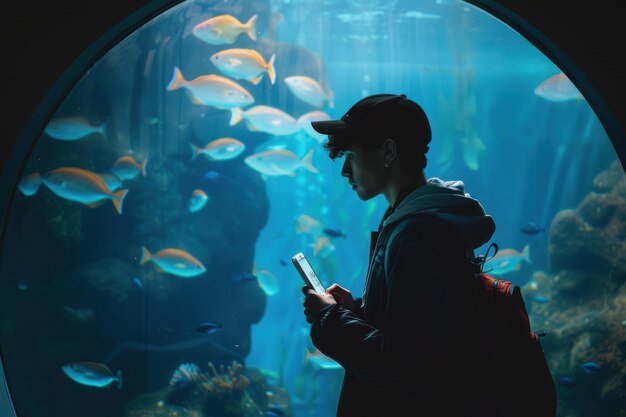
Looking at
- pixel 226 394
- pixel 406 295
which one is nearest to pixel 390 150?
pixel 406 295

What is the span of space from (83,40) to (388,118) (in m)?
1.54

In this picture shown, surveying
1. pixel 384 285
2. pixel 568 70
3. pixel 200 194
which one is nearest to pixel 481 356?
pixel 384 285

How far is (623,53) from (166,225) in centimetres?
852

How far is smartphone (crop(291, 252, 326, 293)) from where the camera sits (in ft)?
5.86

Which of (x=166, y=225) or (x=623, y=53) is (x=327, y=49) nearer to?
(x=166, y=225)

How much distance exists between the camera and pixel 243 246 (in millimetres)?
10203

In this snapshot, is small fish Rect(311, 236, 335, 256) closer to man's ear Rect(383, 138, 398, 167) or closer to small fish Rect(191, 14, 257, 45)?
small fish Rect(191, 14, 257, 45)

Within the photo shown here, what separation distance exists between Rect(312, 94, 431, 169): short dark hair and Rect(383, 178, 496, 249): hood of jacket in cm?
17

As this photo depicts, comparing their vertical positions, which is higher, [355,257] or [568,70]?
[568,70]

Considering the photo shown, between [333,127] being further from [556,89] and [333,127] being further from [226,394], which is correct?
[556,89]

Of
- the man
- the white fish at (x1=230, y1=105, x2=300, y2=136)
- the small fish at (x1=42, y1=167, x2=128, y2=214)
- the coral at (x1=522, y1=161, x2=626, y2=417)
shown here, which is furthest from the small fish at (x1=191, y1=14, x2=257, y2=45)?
the coral at (x1=522, y1=161, x2=626, y2=417)

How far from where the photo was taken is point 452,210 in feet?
4.97

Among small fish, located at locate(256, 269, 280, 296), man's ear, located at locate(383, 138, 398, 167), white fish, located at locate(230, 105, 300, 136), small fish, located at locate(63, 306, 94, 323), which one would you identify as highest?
white fish, located at locate(230, 105, 300, 136)

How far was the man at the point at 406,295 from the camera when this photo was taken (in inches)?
53.9
